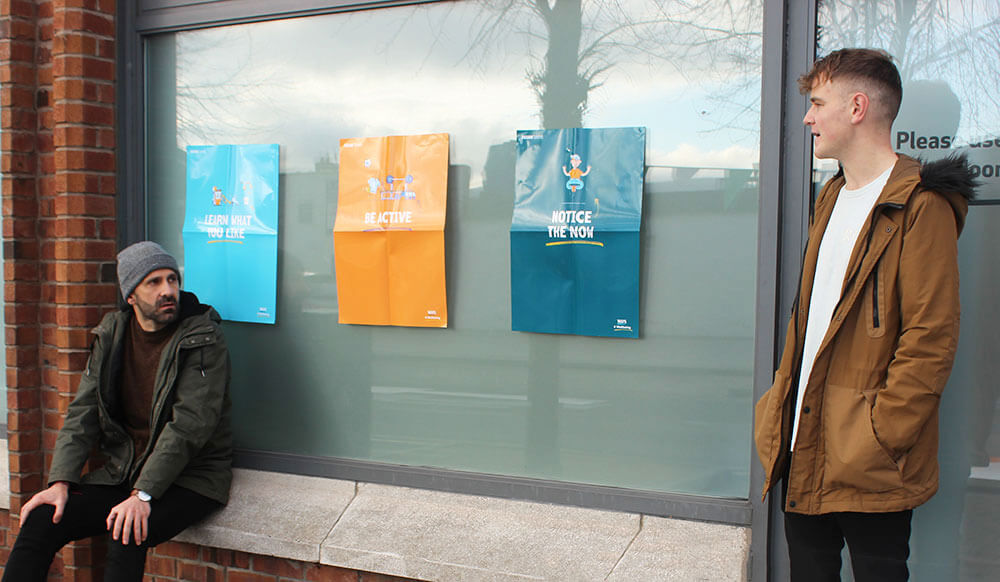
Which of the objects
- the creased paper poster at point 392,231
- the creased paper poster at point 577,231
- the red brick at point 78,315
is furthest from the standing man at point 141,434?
the creased paper poster at point 577,231

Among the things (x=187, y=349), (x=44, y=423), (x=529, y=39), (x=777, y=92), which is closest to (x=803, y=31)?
(x=777, y=92)

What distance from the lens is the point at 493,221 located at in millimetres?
3605

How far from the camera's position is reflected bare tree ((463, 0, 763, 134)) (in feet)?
10.5

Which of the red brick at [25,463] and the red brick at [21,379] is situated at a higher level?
the red brick at [21,379]

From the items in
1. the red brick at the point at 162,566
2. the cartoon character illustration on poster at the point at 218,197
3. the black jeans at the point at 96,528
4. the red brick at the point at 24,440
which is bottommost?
the red brick at the point at 162,566

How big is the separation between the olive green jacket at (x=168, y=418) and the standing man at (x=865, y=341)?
2.24 m

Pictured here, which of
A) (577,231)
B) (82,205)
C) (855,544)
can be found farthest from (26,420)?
(855,544)

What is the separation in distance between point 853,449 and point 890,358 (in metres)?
0.27

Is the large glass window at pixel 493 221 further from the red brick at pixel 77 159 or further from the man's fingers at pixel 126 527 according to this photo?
the man's fingers at pixel 126 527

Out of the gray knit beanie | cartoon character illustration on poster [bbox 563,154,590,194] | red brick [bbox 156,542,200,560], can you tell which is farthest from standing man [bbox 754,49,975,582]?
red brick [bbox 156,542,200,560]

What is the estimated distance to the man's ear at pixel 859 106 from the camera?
8.17 feet

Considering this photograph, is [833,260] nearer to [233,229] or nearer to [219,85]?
[233,229]

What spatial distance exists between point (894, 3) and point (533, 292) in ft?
5.38

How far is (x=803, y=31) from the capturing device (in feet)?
10.1
